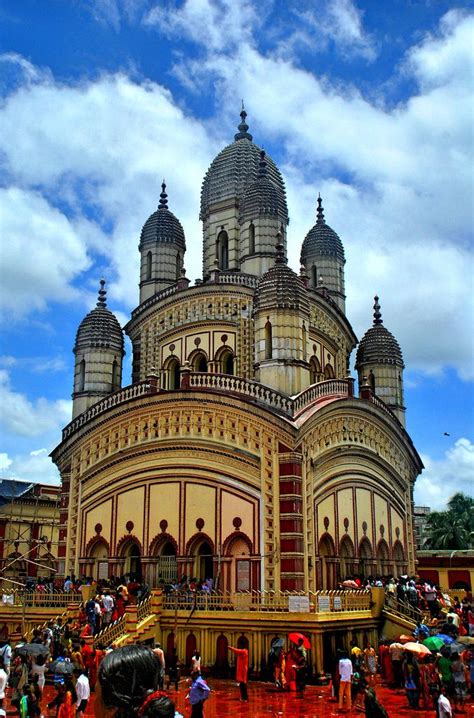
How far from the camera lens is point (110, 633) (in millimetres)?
20516

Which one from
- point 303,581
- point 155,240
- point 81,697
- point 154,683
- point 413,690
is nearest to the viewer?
point 154,683

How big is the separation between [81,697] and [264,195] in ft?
78.8

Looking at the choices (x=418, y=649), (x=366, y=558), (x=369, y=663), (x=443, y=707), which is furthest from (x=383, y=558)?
(x=443, y=707)

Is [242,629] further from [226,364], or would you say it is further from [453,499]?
[453,499]

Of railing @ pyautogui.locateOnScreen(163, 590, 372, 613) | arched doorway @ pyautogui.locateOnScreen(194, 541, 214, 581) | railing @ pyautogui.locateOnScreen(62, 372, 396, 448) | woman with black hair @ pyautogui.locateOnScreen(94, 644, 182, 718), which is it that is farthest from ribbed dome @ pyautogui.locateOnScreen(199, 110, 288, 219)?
woman with black hair @ pyautogui.locateOnScreen(94, 644, 182, 718)

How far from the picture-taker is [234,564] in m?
26.1

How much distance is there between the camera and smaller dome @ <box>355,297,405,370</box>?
37.6 metres

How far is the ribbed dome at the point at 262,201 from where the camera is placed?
1324 inches

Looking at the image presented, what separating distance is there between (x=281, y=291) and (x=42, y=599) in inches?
512

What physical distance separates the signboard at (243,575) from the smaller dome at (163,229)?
16.8m

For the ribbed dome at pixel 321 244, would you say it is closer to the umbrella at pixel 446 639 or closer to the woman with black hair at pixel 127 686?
the umbrella at pixel 446 639

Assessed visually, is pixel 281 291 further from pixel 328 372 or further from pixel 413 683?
pixel 413 683

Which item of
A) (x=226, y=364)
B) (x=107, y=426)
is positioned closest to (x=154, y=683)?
(x=107, y=426)

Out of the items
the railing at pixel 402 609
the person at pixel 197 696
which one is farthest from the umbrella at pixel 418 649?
the railing at pixel 402 609
